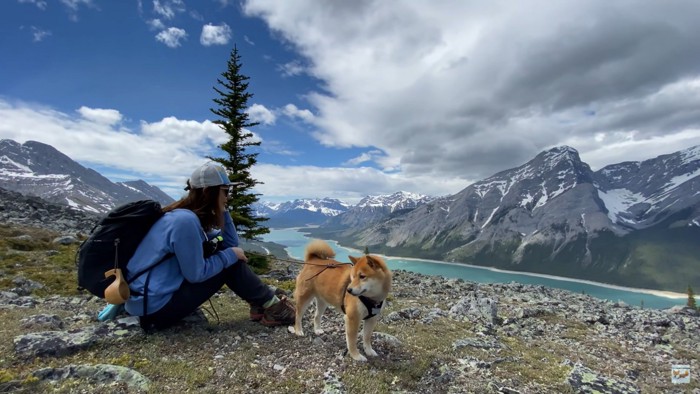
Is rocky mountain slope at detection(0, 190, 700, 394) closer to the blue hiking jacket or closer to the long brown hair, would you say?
the blue hiking jacket

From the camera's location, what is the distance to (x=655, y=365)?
931cm

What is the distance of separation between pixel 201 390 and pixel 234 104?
2128 cm

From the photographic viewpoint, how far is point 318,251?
8.11 meters

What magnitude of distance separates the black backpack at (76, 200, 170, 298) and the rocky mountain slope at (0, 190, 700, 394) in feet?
3.96

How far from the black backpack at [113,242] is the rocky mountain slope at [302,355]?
121 centimetres

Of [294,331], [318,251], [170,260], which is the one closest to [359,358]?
[294,331]

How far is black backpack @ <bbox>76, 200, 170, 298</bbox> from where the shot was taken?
516 centimetres

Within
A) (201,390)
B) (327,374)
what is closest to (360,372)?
(327,374)

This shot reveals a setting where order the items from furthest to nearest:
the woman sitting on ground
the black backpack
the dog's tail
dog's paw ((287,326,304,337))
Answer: the dog's tail
dog's paw ((287,326,304,337))
the woman sitting on ground
the black backpack

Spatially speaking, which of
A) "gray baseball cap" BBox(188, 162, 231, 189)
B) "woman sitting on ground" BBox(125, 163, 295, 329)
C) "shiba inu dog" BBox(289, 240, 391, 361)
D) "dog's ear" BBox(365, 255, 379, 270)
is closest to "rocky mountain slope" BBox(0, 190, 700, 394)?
"shiba inu dog" BBox(289, 240, 391, 361)

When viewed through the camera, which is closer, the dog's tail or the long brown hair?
the long brown hair

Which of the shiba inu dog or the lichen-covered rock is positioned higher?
the shiba inu dog

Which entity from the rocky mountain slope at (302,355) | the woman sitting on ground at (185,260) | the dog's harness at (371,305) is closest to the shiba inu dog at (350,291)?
the dog's harness at (371,305)
